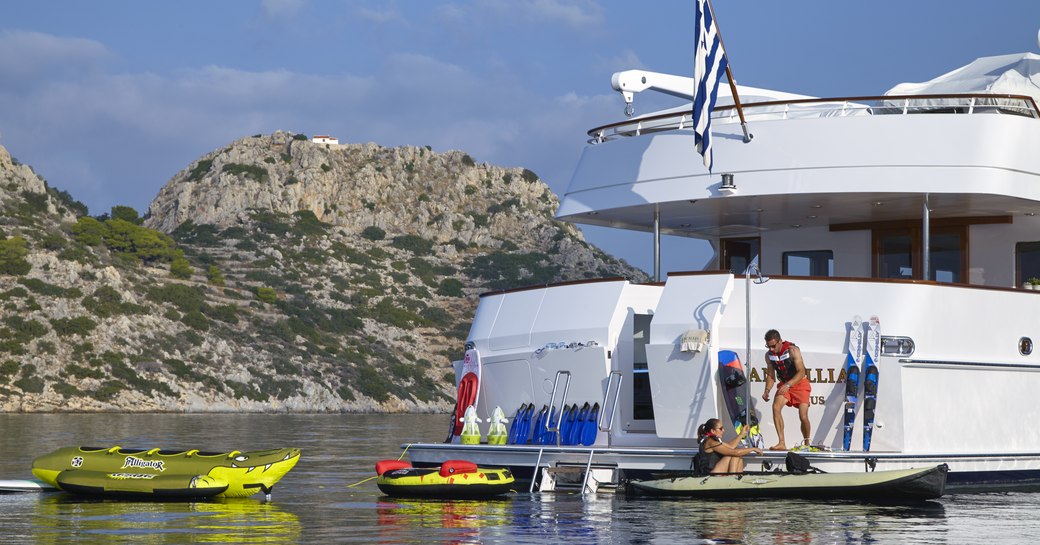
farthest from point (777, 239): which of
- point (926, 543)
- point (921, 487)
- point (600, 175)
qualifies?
point (926, 543)

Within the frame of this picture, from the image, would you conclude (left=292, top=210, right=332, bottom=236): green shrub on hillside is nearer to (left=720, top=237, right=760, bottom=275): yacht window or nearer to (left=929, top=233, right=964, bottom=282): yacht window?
(left=720, top=237, right=760, bottom=275): yacht window

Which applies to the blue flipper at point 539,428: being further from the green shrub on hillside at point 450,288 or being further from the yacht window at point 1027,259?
the green shrub on hillside at point 450,288

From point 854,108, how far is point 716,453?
16.0ft

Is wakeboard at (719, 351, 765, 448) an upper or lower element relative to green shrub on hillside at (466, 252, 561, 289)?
lower

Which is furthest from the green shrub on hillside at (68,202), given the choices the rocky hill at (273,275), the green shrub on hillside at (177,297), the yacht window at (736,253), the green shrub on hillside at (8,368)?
the yacht window at (736,253)

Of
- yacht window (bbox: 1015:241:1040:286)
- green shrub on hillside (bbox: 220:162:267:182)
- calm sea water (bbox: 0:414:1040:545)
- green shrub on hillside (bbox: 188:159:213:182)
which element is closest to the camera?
calm sea water (bbox: 0:414:1040:545)

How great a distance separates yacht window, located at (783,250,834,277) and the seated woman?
461 cm

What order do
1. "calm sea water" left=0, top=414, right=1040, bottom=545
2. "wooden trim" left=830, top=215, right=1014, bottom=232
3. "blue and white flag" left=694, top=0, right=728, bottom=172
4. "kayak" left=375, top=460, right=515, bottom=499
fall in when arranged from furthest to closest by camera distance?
"wooden trim" left=830, top=215, right=1014, bottom=232 → "blue and white flag" left=694, top=0, right=728, bottom=172 → "kayak" left=375, top=460, right=515, bottom=499 → "calm sea water" left=0, top=414, right=1040, bottom=545

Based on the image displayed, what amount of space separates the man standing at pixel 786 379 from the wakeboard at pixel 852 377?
40 cm

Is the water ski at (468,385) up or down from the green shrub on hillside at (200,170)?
down

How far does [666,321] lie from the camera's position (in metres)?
15.0

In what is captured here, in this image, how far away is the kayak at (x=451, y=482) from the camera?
582 inches

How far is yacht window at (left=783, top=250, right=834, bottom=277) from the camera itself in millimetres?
18469

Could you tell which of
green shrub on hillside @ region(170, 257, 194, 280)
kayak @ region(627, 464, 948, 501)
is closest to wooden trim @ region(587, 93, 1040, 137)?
kayak @ region(627, 464, 948, 501)
